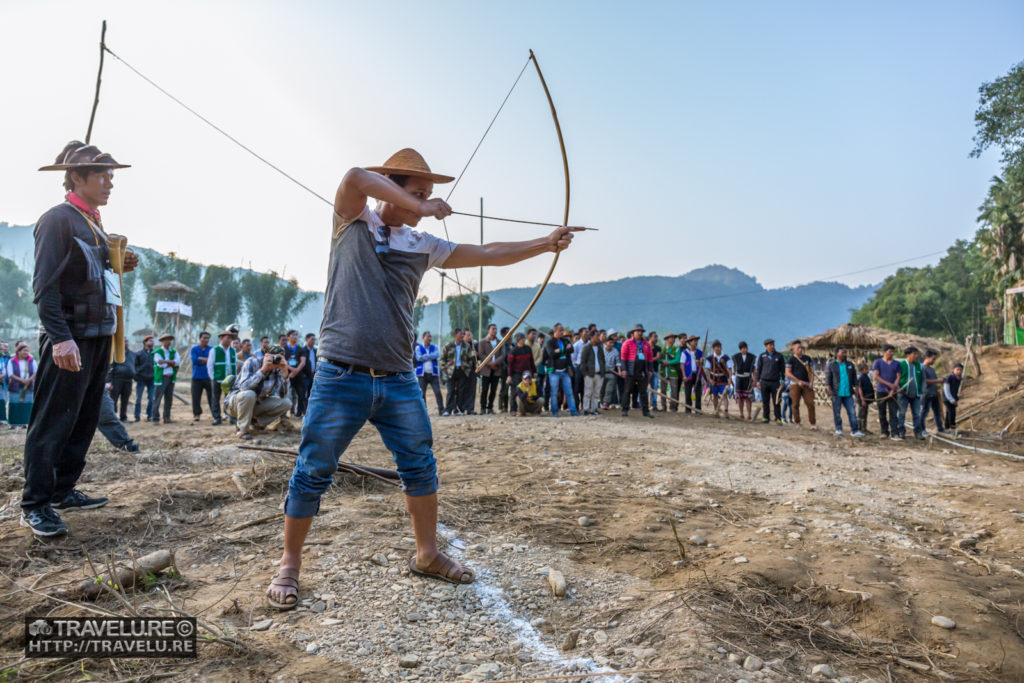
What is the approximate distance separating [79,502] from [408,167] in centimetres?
288

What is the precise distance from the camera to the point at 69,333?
3.28 metres

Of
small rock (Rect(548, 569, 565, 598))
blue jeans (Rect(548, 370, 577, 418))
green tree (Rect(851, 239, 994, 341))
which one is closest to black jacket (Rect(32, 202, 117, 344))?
small rock (Rect(548, 569, 565, 598))

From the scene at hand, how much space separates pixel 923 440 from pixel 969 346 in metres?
9.31

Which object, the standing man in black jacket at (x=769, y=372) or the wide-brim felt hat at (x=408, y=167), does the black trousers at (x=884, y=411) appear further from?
the wide-brim felt hat at (x=408, y=167)

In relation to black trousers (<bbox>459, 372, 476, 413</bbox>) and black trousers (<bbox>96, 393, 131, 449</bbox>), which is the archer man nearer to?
black trousers (<bbox>96, 393, 131, 449</bbox>)

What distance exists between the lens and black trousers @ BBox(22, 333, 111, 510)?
10.8 feet

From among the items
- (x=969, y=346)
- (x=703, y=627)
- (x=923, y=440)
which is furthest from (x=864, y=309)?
(x=703, y=627)

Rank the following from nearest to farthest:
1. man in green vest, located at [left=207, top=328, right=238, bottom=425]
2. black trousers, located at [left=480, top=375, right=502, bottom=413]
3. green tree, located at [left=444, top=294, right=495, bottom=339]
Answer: green tree, located at [left=444, top=294, right=495, bottom=339] → man in green vest, located at [left=207, top=328, right=238, bottom=425] → black trousers, located at [left=480, top=375, right=502, bottom=413]

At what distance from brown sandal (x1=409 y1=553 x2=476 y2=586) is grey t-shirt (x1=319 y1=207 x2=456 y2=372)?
3.04ft

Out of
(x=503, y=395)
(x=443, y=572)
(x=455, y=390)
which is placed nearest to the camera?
(x=443, y=572)

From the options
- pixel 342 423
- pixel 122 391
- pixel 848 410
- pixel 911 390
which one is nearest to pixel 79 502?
pixel 342 423

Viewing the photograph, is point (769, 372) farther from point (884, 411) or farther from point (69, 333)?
point (69, 333)

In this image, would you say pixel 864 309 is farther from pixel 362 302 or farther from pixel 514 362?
pixel 362 302

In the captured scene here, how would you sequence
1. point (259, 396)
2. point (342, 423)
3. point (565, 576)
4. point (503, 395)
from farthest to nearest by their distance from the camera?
1. point (503, 395)
2. point (259, 396)
3. point (565, 576)
4. point (342, 423)
